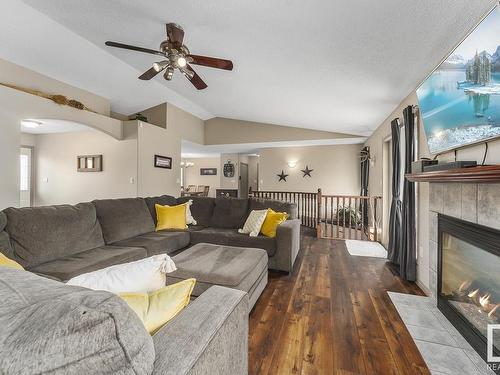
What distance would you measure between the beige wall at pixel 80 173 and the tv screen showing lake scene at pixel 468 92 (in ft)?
15.2

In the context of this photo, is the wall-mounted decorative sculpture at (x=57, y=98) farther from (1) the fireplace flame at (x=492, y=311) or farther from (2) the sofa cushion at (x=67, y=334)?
(1) the fireplace flame at (x=492, y=311)

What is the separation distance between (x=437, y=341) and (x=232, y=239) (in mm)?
2238

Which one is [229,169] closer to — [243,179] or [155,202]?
[243,179]

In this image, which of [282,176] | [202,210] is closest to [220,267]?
[202,210]

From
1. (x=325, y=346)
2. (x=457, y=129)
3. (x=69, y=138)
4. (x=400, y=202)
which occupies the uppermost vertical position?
(x=69, y=138)

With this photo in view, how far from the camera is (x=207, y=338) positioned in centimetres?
78

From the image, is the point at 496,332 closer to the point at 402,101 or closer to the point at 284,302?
the point at 284,302

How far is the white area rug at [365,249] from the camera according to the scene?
381 centimetres

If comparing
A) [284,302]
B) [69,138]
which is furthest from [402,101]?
[69,138]

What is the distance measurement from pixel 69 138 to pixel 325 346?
6013 millimetres

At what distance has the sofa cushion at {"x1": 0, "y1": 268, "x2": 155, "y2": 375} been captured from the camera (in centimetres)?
41

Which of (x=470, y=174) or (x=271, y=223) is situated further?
(x=271, y=223)

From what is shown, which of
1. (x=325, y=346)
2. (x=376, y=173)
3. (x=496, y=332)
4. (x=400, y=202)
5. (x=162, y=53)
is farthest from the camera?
(x=376, y=173)

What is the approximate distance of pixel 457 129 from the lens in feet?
5.75
